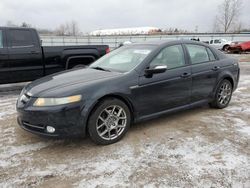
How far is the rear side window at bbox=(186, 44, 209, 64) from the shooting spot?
4.52 m

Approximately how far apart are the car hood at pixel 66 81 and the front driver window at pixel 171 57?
0.79 metres

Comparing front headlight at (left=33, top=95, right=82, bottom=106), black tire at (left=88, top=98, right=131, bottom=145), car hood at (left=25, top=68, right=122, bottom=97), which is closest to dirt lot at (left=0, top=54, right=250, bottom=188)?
black tire at (left=88, top=98, right=131, bottom=145)

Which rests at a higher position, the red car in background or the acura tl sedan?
the red car in background

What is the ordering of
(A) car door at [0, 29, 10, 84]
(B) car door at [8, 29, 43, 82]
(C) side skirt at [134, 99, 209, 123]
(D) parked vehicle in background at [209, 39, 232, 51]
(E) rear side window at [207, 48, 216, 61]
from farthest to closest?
(D) parked vehicle in background at [209, 39, 232, 51] → (B) car door at [8, 29, 43, 82] → (A) car door at [0, 29, 10, 84] → (E) rear side window at [207, 48, 216, 61] → (C) side skirt at [134, 99, 209, 123]

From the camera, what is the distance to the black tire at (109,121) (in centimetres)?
334

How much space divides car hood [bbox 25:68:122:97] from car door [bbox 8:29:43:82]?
2997 mm

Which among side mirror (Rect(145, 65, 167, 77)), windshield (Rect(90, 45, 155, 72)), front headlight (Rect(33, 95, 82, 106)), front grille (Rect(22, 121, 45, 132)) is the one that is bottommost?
front grille (Rect(22, 121, 45, 132))

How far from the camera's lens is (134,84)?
365 centimetres

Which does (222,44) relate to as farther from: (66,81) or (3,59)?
(66,81)

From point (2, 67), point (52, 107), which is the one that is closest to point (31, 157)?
point (52, 107)

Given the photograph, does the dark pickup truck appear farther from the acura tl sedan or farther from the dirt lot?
the acura tl sedan

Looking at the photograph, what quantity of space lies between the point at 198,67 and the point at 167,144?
1726 millimetres

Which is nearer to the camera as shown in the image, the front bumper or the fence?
the front bumper

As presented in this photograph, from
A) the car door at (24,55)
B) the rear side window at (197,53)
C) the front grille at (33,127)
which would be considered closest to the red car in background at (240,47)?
the rear side window at (197,53)
